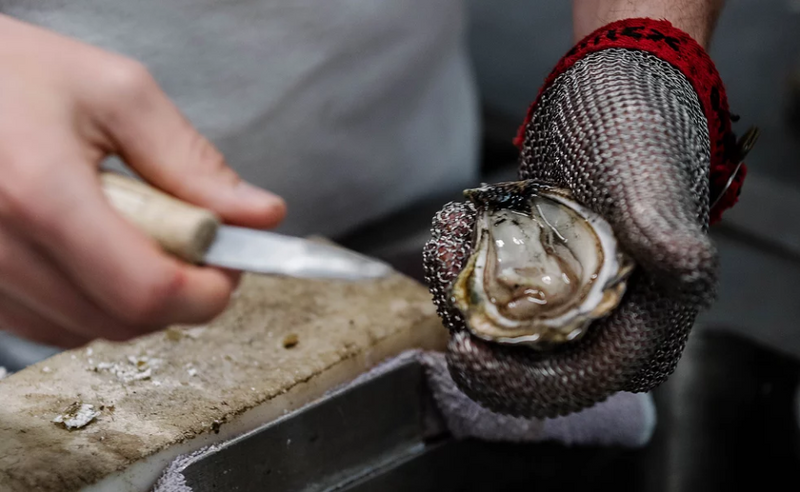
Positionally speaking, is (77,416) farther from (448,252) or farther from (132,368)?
(448,252)

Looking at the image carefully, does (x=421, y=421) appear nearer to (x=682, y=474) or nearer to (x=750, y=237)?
(x=682, y=474)

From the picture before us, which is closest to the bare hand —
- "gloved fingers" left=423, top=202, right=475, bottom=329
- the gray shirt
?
"gloved fingers" left=423, top=202, right=475, bottom=329

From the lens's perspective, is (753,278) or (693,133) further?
(753,278)

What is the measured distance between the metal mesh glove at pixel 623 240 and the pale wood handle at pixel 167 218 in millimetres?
171

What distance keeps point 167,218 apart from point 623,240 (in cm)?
29

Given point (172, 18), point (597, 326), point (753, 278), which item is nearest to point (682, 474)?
point (753, 278)

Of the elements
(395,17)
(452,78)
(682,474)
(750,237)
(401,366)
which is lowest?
(682,474)

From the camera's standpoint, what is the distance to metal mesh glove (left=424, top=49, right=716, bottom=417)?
476 mm

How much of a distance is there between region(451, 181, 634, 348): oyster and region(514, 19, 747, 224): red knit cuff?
143mm

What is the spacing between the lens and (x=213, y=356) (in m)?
0.71

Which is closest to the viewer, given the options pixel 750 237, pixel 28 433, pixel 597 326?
pixel 597 326

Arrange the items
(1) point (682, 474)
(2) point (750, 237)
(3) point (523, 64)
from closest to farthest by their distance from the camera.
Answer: (1) point (682, 474)
(2) point (750, 237)
(3) point (523, 64)

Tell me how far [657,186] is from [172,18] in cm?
61

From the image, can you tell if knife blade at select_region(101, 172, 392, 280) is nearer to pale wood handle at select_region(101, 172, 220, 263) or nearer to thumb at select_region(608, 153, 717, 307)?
pale wood handle at select_region(101, 172, 220, 263)
